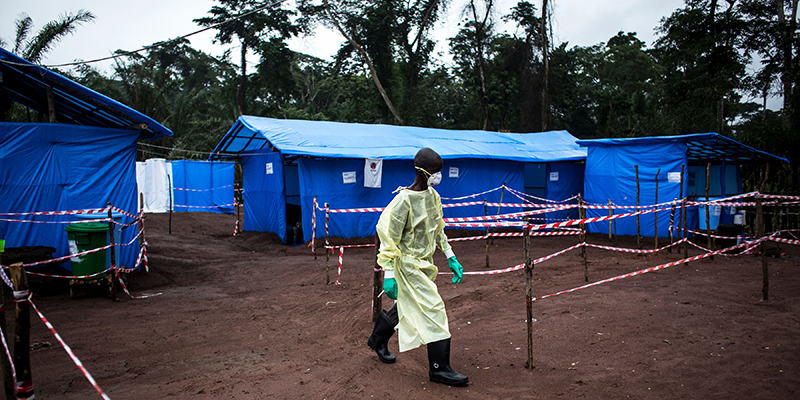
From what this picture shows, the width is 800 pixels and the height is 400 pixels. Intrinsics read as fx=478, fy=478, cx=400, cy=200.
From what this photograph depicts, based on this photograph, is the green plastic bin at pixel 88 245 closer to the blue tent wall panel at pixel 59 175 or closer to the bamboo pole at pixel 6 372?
the blue tent wall panel at pixel 59 175

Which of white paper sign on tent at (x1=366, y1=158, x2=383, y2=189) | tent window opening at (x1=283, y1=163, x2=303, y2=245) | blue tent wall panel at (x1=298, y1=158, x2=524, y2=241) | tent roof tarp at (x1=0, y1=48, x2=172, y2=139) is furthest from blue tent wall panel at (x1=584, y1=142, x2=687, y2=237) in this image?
tent roof tarp at (x1=0, y1=48, x2=172, y2=139)

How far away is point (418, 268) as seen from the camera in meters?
3.91

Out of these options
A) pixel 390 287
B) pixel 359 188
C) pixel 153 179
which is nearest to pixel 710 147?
pixel 359 188

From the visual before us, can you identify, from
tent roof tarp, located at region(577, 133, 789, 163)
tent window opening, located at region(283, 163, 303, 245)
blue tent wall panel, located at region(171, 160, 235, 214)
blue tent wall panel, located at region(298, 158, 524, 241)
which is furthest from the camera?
blue tent wall panel, located at region(171, 160, 235, 214)

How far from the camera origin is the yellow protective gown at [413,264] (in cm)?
379

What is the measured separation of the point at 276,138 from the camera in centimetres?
1213

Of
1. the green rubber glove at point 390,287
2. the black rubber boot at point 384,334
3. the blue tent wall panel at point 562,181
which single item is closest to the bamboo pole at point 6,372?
the green rubber glove at point 390,287

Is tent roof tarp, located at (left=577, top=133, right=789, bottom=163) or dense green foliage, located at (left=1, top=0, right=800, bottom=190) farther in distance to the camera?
dense green foliage, located at (left=1, top=0, right=800, bottom=190)

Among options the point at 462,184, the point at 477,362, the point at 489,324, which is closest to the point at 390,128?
the point at 462,184

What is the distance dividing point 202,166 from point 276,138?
435 inches

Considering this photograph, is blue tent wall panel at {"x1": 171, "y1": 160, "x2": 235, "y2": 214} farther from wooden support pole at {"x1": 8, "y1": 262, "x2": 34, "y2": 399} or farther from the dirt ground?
wooden support pole at {"x1": 8, "y1": 262, "x2": 34, "y2": 399}

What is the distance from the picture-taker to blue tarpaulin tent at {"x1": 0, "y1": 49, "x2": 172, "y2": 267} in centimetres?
766

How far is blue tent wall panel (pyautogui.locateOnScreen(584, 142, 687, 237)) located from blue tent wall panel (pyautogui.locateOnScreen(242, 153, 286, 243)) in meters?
9.52

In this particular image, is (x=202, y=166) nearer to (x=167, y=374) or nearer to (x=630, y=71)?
(x=167, y=374)
